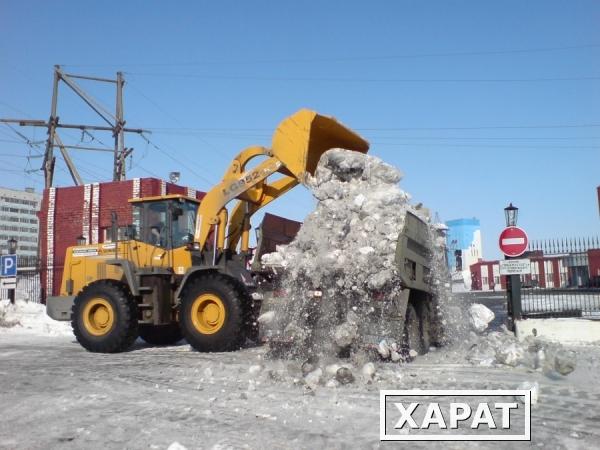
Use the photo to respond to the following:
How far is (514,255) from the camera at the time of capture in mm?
11305

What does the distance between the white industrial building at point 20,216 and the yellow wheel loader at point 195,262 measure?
8797 centimetres

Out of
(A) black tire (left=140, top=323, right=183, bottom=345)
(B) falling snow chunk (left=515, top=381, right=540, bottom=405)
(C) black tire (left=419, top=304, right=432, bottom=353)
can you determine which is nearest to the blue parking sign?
(A) black tire (left=140, top=323, right=183, bottom=345)

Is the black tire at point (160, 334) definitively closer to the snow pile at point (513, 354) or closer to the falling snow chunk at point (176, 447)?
the snow pile at point (513, 354)

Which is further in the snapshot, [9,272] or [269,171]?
[9,272]

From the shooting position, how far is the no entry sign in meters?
11.2

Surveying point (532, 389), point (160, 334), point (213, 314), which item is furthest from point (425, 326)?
point (160, 334)

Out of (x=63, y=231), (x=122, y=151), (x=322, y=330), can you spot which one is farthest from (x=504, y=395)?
(x=122, y=151)

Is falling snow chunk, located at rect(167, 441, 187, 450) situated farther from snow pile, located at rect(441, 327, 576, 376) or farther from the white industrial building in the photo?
the white industrial building

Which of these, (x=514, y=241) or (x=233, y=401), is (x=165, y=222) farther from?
(x=514, y=241)

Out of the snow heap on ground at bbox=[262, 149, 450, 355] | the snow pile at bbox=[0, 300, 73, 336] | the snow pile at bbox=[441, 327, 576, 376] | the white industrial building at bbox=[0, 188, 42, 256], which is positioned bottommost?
the snow pile at bbox=[441, 327, 576, 376]

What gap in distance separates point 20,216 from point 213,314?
98.1m

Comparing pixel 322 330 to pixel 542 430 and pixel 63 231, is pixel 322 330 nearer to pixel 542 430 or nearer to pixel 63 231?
pixel 542 430

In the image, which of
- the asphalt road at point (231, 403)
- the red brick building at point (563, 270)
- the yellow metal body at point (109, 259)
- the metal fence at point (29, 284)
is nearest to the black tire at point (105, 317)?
the yellow metal body at point (109, 259)

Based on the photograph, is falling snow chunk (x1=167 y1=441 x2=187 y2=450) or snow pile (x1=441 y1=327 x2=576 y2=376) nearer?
falling snow chunk (x1=167 y1=441 x2=187 y2=450)
